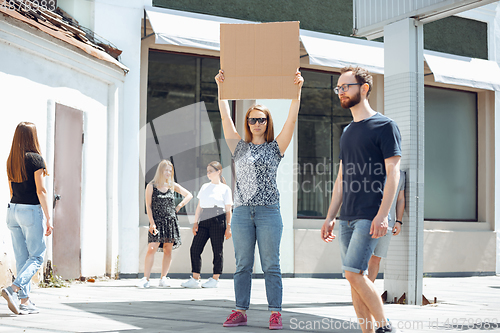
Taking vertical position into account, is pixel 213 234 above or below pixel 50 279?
above

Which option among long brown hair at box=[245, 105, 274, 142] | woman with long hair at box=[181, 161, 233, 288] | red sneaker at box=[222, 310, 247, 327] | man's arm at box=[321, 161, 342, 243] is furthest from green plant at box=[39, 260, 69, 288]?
man's arm at box=[321, 161, 342, 243]

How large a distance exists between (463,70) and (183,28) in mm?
6214

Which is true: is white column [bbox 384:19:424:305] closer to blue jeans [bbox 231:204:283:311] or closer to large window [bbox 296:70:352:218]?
blue jeans [bbox 231:204:283:311]

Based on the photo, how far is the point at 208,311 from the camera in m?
5.94

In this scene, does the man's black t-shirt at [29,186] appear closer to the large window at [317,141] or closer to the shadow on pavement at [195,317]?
the shadow on pavement at [195,317]

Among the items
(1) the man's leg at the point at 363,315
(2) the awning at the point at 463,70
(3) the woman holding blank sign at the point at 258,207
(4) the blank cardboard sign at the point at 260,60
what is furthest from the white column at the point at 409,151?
(2) the awning at the point at 463,70

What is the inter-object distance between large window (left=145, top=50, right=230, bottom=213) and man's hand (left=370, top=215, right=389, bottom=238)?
738 centimetres

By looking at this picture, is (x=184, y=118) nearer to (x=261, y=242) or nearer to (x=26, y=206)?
(x=26, y=206)

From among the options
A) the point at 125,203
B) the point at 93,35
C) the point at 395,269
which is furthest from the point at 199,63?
the point at 395,269

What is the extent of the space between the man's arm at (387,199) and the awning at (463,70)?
8782 mm

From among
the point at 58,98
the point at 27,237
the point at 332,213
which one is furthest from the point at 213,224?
the point at 332,213

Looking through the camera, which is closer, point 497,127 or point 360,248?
point 360,248

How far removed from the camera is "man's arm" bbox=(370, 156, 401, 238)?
3.60 m

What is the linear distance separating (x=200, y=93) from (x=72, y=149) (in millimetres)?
2959
